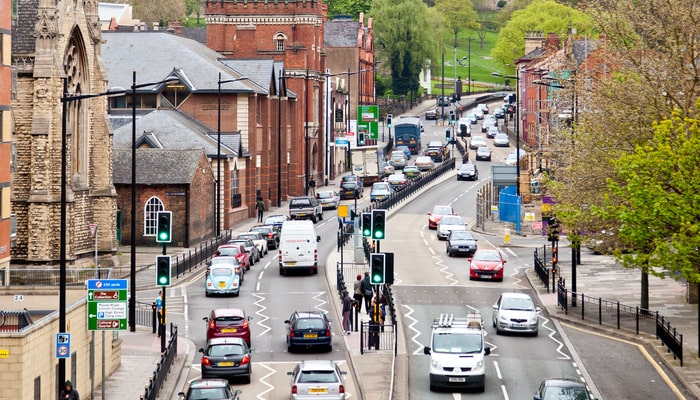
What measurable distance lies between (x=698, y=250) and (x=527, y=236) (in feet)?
126

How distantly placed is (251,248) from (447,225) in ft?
46.3

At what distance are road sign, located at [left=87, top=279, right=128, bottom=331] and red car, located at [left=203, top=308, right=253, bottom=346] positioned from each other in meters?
8.77

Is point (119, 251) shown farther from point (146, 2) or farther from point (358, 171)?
point (146, 2)

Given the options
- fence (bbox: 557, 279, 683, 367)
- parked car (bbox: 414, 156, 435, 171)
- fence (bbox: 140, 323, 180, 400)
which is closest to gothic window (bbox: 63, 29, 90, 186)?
fence (bbox: 140, 323, 180, 400)

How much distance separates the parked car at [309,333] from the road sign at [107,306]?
9887 millimetres

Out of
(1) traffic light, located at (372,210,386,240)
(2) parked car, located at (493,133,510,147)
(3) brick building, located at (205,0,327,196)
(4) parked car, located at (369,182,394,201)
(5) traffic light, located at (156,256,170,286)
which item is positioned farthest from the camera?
(2) parked car, located at (493,133,510,147)

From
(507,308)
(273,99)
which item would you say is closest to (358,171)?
(273,99)

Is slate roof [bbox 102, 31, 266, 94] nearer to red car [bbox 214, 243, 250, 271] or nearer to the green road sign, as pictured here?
the green road sign

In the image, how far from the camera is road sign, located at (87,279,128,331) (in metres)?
31.5

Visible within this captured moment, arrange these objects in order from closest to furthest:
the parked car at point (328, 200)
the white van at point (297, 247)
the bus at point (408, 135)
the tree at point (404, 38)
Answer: the white van at point (297, 247)
the parked car at point (328, 200)
the bus at point (408, 135)
the tree at point (404, 38)

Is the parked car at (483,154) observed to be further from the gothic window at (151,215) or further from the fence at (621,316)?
the fence at (621,316)

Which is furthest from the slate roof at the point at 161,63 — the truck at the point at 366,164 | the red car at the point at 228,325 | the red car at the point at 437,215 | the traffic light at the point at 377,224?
the traffic light at the point at 377,224

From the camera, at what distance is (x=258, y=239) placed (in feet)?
217

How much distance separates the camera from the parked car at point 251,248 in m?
61.3
